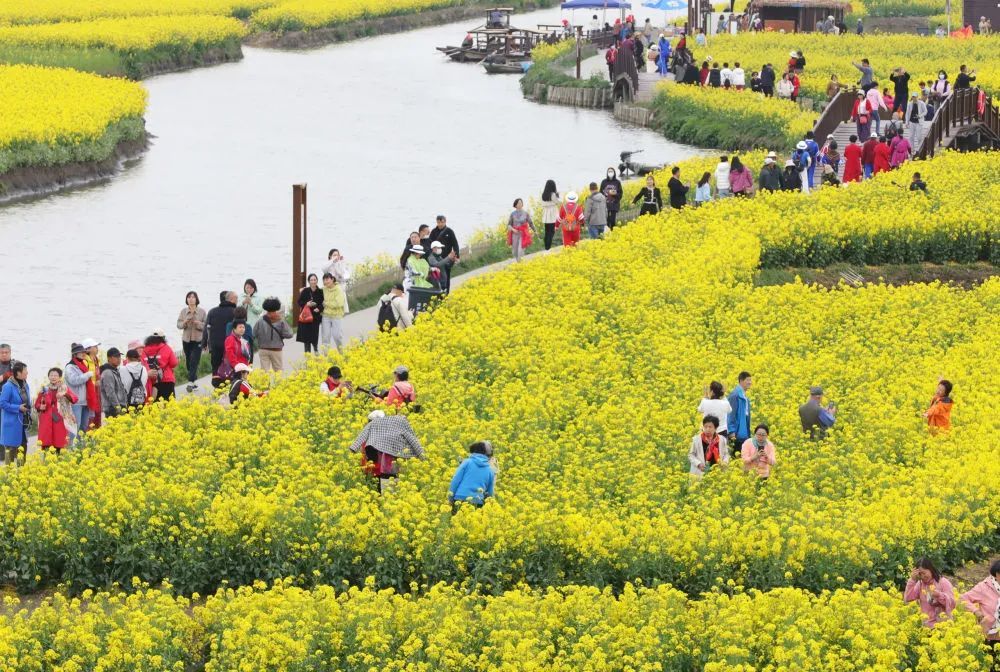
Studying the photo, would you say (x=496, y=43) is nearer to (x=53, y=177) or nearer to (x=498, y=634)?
(x=53, y=177)

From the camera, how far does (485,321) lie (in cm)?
2823

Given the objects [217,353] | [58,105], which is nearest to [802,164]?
[217,353]

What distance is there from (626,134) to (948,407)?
132ft

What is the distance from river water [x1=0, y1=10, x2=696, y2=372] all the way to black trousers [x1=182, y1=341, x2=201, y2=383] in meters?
5.33

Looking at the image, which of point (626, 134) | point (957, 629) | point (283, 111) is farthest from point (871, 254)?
point (283, 111)

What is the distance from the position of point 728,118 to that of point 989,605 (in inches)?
1674

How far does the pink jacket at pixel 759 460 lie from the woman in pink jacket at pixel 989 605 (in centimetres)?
396

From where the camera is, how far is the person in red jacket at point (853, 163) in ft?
140

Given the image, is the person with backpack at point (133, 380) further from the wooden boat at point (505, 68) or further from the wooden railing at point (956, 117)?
the wooden boat at point (505, 68)

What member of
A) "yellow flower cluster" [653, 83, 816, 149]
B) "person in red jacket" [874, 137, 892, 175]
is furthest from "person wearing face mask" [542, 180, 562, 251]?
"yellow flower cluster" [653, 83, 816, 149]

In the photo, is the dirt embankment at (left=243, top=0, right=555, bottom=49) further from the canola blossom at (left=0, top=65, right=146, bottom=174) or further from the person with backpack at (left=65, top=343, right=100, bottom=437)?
the person with backpack at (left=65, top=343, right=100, bottom=437)

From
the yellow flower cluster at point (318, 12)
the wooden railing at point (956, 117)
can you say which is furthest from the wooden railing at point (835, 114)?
the yellow flower cluster at point (318, 12)

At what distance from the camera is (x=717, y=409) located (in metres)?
22.2

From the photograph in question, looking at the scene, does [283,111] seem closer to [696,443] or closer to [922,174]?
[922,174]
